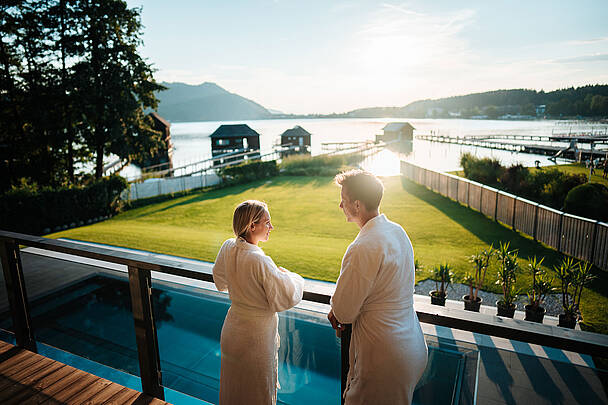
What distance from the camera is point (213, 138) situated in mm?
59562

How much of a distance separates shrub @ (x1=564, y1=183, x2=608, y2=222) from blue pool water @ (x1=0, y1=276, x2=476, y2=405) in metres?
12.3

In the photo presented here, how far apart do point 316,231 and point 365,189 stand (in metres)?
11.9

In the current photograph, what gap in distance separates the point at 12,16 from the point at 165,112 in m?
184

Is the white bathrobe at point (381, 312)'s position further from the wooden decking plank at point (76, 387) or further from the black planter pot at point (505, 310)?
the black planter pot at point (505, 310)

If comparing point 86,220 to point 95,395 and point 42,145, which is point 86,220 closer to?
point 42,145

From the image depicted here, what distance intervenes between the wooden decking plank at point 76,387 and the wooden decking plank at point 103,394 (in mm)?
156

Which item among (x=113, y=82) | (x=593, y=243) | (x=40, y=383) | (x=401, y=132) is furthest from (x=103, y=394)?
(x=401, y=132)

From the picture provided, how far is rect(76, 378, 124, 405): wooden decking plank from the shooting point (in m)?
2.79

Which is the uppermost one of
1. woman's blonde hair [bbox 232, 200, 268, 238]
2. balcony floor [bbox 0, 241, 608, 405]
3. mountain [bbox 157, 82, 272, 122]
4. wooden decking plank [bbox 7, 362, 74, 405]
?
mountain [bbox 157, 82, 272, 122]

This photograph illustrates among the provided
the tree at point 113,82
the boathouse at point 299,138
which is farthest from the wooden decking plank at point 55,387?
the boathouse at point 299,138

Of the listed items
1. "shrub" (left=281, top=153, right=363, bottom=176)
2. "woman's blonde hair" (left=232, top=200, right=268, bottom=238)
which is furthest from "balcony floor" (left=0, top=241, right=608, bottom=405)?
"shrub" (left=281, top=153, right=363, bottom=176)

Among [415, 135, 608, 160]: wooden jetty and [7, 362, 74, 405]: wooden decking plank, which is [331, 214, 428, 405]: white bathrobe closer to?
[7, 362, 74, 405]: wooden decking plank

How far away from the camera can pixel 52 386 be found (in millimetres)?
3002

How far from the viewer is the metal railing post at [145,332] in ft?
8.32
